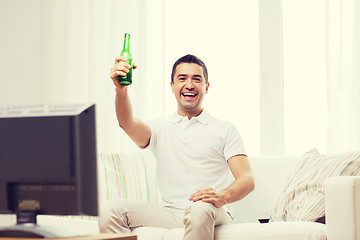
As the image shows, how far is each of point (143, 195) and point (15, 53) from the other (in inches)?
71.4

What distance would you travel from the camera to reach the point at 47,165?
1319 millimetres

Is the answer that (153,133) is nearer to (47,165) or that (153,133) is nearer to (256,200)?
(256,200)

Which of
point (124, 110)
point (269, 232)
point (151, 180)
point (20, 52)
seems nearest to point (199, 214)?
point (269, 232)

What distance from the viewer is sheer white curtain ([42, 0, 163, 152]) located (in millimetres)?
4184

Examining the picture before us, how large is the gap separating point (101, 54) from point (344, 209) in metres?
2.66

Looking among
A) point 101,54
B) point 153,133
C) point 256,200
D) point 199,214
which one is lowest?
point 256,200

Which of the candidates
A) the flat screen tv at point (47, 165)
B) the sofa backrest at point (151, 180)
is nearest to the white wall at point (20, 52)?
the sofa backrest at point (151, 180)

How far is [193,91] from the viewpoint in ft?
9.11

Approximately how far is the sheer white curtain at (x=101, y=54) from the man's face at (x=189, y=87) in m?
1.29

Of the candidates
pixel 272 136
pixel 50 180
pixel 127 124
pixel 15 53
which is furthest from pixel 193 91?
pixel 15 53

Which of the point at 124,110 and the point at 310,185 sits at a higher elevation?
the point at 124,110

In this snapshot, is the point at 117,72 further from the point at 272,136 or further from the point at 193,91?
the point at 272,136

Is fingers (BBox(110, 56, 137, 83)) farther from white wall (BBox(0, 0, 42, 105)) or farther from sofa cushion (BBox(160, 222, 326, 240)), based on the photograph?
white wall (BBox(0, 0, 42, 105))

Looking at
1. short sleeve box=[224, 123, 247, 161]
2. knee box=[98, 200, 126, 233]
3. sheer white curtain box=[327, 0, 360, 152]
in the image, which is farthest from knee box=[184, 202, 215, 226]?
sheer white curtain box=[327, 0, 360, 152]
